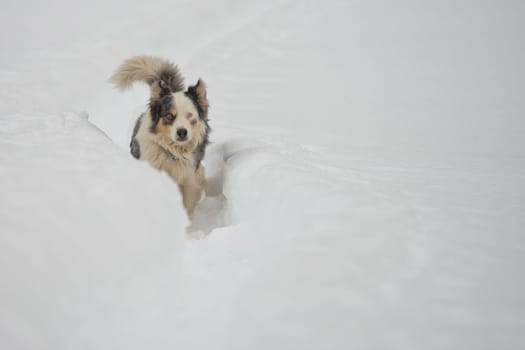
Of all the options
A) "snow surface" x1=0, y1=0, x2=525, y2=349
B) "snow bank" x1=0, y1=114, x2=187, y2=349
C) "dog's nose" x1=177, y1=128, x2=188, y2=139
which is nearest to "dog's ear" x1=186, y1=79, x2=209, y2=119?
"dog's nose" x1=177, y1=128, x2=188, y2=139

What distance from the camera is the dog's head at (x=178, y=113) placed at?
2764 millimetres

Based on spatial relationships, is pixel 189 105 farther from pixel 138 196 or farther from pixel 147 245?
pixel 147 245

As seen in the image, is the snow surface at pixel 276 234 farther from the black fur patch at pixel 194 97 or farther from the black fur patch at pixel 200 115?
the black fur patch at pixel 194 97

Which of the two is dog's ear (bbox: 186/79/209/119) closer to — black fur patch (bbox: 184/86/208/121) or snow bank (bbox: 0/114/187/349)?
black fur patch (bbox: 184/86/208/121)

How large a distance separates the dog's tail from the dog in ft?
0.45

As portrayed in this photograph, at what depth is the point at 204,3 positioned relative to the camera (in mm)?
8031

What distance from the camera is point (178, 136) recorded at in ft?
9.02

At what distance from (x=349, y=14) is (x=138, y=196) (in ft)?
22.4

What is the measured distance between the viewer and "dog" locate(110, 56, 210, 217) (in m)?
2.77

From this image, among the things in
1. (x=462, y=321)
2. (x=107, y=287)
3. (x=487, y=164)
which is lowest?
(x=107, y=287)

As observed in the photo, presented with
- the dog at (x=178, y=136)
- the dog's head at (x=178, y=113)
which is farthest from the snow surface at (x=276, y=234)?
the dog's head at (x=178, y=113)

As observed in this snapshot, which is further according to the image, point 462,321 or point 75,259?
point 75,259

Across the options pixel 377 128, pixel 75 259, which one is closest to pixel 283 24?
pixel 377 128

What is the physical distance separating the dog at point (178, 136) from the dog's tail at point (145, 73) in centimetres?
14
